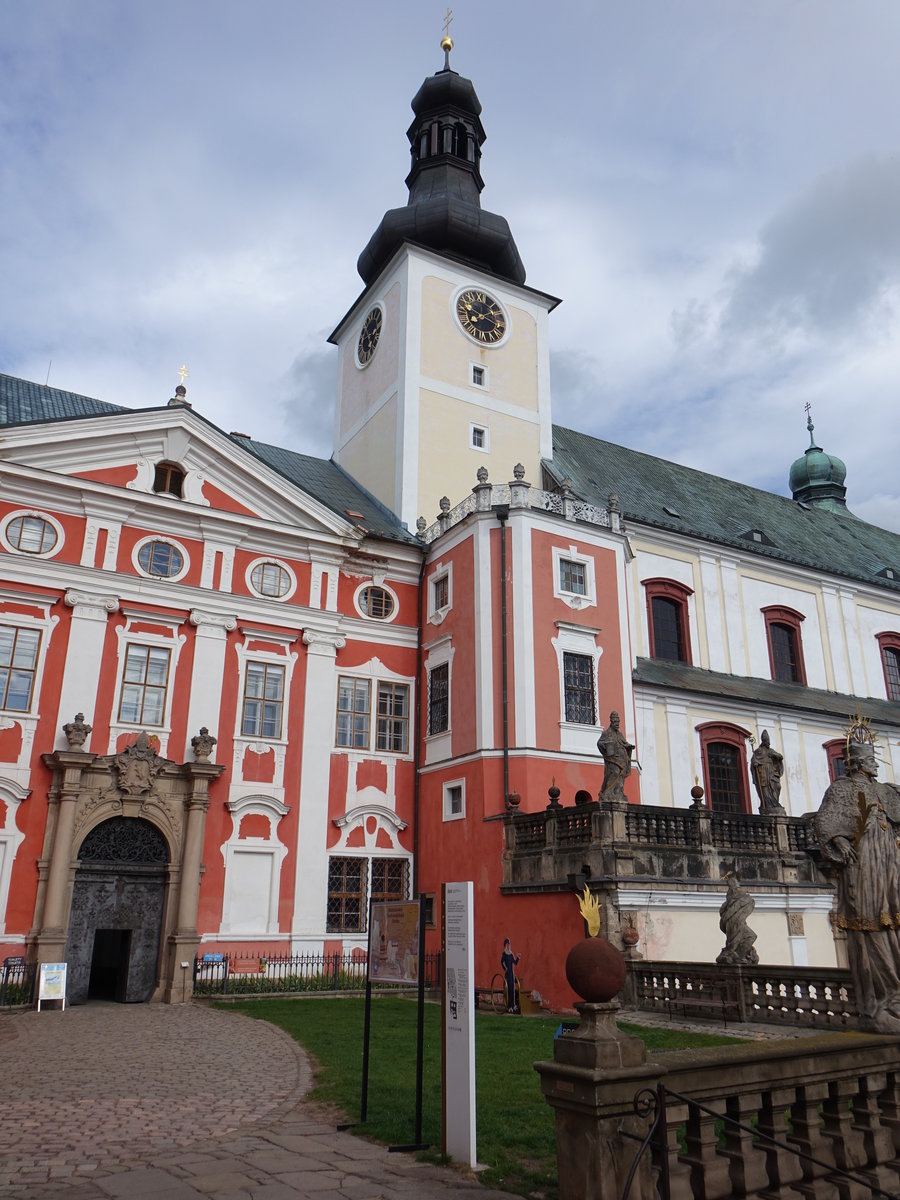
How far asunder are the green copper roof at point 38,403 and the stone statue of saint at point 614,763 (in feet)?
47.3

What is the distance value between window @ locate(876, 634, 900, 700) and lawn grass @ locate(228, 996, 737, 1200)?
23.8 m

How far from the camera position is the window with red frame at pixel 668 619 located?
28.6 meters

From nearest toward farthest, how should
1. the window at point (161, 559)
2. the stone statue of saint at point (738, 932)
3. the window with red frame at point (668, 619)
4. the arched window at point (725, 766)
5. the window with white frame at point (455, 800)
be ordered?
the stone statue of saint at point (738, 932) → the window with white frame at point (455, 800) → the window at point (161, 559) → the arched window at point (725, 766) → the window with red frame at point (668, 619)

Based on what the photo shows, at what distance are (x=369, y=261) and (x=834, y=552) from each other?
67.3ft

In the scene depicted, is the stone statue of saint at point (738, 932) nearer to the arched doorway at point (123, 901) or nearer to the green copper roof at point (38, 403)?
the arched doorway at point (123, 901)

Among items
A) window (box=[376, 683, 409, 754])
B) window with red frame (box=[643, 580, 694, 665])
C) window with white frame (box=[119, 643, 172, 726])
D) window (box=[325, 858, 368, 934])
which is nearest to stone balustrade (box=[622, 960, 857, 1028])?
window (box=[325, 858, 368, 934])

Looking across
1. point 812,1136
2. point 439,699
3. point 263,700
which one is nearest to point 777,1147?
point 812,1136

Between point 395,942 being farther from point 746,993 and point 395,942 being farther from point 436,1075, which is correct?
point 746,993

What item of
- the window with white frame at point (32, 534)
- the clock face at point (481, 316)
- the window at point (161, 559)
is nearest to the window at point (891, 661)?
the clock face at point (481, 316)

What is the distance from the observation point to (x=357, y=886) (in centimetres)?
2256

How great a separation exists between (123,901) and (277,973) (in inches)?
141

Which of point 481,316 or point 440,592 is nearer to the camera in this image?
point 440,592

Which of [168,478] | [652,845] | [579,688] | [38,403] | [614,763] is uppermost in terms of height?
[38,403]

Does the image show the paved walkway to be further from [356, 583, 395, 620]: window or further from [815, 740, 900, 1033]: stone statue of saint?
[356, 583, 395, 620]: window
